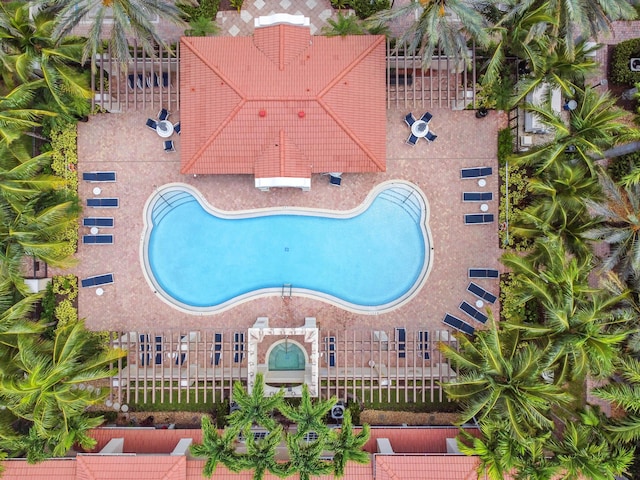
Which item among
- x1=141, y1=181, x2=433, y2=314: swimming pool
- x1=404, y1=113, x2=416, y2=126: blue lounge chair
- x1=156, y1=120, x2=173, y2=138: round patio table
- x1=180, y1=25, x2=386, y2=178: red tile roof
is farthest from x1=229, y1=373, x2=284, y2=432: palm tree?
x1=404, y1=113, x2=416, y2=126: blue lounge chair

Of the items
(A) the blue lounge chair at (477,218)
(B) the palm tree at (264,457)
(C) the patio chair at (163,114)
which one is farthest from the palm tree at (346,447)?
(C) the patio chair at (163,114)

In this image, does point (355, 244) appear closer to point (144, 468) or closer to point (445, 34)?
point (445, 34)

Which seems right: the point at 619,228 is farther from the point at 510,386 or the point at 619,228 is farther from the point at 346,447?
the point at 346,447

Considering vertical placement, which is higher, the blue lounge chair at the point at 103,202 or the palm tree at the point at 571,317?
the blue lounge chair at the point at 103,202

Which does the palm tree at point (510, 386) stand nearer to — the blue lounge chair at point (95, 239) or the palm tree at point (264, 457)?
the palm tree at point (264, 457)

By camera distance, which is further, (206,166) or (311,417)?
(206,166)

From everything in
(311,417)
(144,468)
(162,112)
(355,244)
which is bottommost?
(144,468)

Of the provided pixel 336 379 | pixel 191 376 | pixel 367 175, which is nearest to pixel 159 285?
pixel 191 376
